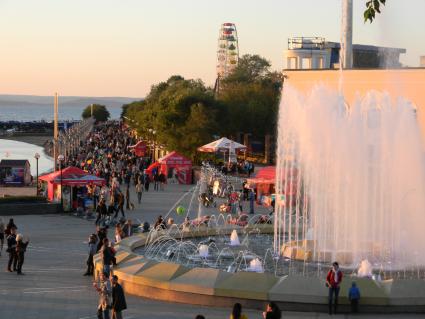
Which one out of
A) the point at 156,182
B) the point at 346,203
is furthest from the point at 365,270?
the point at 156,182

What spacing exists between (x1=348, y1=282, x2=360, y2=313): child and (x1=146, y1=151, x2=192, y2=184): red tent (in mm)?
34549

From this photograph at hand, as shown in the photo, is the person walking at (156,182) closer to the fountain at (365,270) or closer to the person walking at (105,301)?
the fountain at (365,270)

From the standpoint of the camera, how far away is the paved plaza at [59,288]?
61.7 feet

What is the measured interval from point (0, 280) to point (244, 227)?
9.70 metres

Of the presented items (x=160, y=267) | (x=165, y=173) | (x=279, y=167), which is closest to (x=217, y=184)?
(x=165, y=173)

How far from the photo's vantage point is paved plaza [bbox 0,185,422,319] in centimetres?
1880

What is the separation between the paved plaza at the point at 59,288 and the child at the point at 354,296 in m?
0.35

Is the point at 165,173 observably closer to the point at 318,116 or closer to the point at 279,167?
the point at 279,167

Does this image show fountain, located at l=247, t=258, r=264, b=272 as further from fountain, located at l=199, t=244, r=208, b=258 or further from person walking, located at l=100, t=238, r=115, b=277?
person walking, located at l=100, t=238, r=115, b=277

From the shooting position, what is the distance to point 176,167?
53.3m

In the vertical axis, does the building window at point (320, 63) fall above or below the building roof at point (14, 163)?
above

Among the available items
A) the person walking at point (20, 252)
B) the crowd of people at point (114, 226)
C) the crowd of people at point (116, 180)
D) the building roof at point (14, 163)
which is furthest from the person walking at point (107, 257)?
the building roof at point (14, 163)

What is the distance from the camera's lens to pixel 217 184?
44906mm

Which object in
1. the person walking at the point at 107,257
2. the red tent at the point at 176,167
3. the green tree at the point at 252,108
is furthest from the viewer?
the green tree at the point at 252,108
